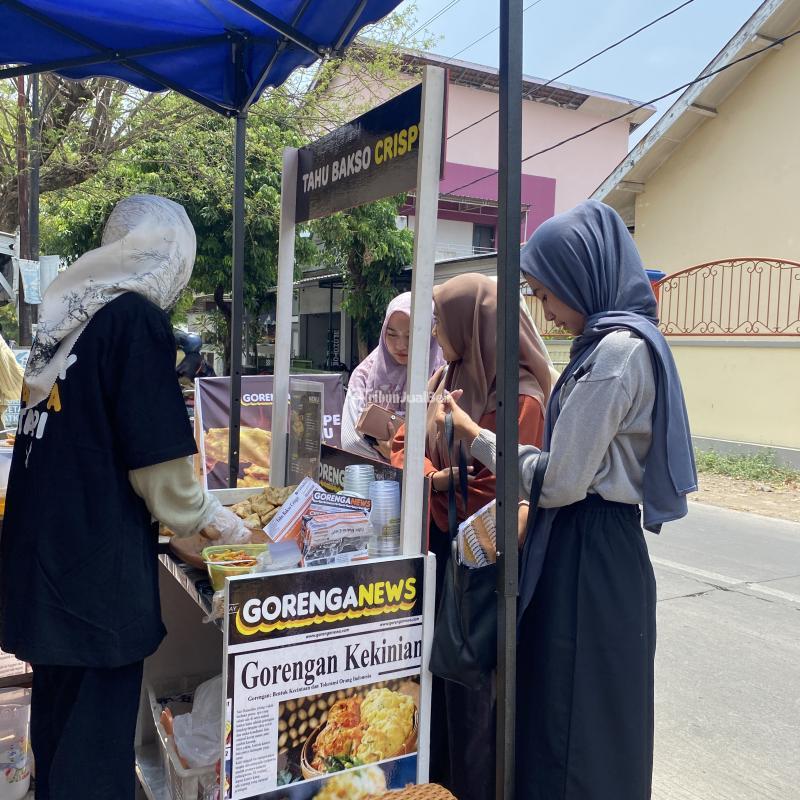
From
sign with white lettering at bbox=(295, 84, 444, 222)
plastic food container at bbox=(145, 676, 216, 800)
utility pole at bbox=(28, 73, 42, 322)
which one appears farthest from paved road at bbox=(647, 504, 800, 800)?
utility pole at bbox=(28, 73, 42, 322)

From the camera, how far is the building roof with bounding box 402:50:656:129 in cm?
2261

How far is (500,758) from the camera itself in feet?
5.93

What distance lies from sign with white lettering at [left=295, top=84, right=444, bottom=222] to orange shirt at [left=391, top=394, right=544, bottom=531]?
0.74 m

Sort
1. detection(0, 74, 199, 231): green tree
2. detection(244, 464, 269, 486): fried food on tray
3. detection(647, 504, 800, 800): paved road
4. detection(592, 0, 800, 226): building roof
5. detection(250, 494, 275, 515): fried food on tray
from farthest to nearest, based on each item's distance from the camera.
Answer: detection(592, 0, 800, 226): building roof, detection(0, 74, 199, 231): green tree, detection(244, 464, 269, 486): fried food on tray, detection(647, 504, 800, 800): paved road, detection(250, 494, 275, 515): fried food on tray

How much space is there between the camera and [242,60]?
3031 mm

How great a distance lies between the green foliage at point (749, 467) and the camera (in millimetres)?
9328

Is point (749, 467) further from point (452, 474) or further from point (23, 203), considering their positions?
point (23, 203)

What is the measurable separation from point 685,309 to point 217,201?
24.9 ft

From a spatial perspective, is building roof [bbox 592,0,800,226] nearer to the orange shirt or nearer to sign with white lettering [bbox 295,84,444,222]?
→ sign with white lettering [bbox 295,84,444,222]

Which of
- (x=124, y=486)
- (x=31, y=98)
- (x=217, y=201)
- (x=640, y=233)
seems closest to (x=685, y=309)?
(x=640, y=233)

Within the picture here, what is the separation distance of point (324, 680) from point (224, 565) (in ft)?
1.23

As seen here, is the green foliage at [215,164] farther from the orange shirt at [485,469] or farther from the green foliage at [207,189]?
the orange shirt at [485,469]

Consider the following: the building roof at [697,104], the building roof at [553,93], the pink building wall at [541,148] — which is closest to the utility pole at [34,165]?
the building roof at [697,104]

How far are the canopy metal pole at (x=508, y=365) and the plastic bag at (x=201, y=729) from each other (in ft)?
2.67
